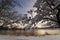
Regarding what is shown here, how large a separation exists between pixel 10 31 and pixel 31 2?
376 millimetres

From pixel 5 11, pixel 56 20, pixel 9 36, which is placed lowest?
pixel 9 36

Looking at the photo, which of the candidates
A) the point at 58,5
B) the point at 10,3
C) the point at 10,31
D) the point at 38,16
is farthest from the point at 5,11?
the point at 58,5

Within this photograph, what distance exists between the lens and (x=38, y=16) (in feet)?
5.52

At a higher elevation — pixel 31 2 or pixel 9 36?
pixel 31 2

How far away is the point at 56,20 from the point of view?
5.56 feet

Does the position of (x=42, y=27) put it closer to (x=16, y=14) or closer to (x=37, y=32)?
(x=37, y=32)

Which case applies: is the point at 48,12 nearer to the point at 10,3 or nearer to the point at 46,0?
the point at 46,0

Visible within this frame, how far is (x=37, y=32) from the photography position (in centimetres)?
167

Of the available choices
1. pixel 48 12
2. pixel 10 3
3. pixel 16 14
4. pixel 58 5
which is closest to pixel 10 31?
pixel 16 14

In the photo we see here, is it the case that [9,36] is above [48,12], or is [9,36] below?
below

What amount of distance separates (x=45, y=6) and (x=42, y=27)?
225mm

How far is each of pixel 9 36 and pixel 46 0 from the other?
21.6 inches

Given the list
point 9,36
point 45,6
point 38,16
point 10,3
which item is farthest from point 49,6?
point 9,36

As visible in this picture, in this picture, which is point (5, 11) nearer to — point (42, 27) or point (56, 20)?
point (42, 27)
